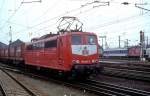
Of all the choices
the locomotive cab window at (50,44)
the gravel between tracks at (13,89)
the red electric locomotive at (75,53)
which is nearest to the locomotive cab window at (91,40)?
the red electric locomotive at (75,53)

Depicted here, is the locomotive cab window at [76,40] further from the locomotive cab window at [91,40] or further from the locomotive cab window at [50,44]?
the locomotive cab window at [50,44]

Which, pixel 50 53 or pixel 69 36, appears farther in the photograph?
pixel 50 53

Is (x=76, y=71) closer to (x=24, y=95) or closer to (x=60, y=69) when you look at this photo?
(x=60, y=69)

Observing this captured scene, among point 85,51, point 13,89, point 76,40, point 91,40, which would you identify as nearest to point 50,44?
point 76,40

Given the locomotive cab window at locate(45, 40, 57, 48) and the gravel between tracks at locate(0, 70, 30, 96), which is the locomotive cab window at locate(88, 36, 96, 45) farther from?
the gravel between tracks at locate(0, 70, 30, 96)

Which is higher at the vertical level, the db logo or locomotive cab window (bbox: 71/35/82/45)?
locomotive cab window (bbox: 71/35/82/45)

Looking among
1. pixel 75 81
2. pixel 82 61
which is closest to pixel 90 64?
pixel 82 61

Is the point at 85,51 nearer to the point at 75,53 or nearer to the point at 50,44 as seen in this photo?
→ the point at 75,53

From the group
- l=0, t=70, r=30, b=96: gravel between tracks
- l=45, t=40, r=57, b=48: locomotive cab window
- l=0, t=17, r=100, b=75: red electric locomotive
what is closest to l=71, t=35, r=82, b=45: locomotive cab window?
l=0, t=17, r=100, b=75: red electric locomotive

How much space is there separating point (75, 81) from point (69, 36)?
10.6 ft

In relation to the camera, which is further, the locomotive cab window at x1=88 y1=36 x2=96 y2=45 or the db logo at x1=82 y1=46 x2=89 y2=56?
the locomotive cab window at x1=88 y1=36 x2=96 y2=45

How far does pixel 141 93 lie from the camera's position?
15.5m

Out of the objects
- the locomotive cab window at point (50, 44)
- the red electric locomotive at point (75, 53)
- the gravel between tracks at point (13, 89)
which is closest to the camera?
the gravel between tracks at point (13, 89)

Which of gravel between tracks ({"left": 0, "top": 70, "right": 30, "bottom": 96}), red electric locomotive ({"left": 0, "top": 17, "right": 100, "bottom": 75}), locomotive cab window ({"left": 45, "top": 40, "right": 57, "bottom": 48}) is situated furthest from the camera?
locomotive cab window ({"left": 45, "top": 40, "right": 57, "bottom": 48})
